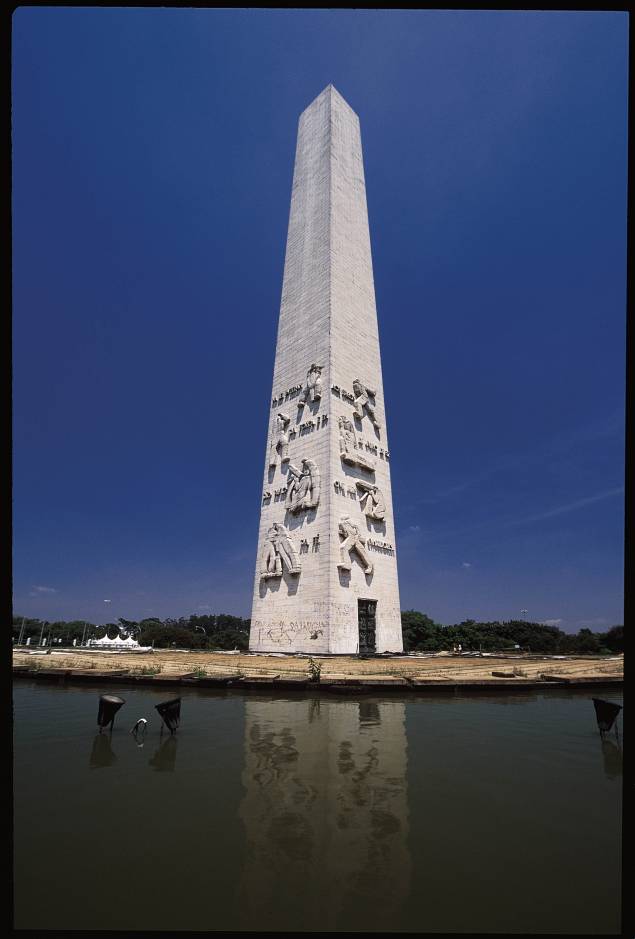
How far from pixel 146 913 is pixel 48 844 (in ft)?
4.61

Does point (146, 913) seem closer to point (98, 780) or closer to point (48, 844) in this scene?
point (48, 844)

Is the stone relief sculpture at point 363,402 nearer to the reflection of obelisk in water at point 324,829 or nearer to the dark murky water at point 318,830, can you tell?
the dark murky water at point 318,830

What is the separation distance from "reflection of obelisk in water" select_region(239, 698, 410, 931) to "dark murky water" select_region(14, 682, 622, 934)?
2cm

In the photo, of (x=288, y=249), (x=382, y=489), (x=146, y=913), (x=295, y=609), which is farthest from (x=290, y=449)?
(x=146, y=913)

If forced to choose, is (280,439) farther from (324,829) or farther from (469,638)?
(469,638)

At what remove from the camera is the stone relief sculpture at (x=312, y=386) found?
2681 cm

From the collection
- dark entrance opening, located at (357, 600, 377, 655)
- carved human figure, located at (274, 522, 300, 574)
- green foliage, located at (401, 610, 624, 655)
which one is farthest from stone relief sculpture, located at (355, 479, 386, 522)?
green foliage, located at (401, 610, 624, 655)

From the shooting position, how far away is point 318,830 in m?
3.96

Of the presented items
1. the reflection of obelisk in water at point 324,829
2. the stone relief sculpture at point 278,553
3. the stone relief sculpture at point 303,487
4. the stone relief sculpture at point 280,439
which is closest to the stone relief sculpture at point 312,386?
the stone relief sculpture at point 280,439

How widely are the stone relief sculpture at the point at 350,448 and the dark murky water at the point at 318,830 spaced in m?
18.4

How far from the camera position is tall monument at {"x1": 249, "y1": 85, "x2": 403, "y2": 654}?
78.6ft

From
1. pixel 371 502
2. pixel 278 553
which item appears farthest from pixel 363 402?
pixel 278 553

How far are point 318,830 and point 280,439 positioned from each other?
2508cm

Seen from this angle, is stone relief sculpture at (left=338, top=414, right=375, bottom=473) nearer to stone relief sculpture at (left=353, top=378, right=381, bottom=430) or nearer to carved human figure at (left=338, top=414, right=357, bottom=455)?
carved human figure at (left=338, top=414, right=357, bottom=455)
